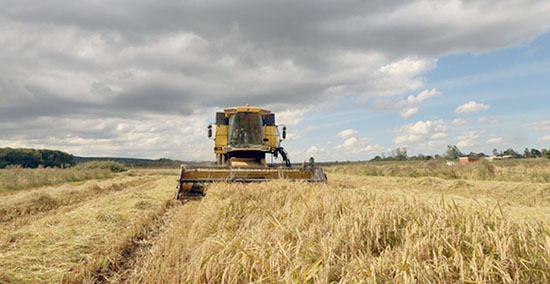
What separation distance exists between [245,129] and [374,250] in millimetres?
9267

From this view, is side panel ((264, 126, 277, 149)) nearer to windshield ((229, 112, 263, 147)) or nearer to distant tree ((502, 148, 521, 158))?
windshield ((229, 112, 263, 147))

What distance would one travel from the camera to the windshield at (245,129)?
11.5 meters

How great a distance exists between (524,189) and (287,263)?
11881mm

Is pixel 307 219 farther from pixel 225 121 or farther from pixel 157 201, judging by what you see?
pixel 225 121

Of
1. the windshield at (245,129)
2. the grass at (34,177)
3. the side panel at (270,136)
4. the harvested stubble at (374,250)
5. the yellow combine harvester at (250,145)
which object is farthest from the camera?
the grass at (34,177)

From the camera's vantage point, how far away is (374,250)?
2.66 meters

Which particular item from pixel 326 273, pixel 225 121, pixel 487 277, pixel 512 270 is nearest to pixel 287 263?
pixel 326 273

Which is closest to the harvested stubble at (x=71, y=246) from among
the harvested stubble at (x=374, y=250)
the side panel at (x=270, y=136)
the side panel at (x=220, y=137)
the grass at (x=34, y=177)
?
the harvested stubble at (x=374, y=250)

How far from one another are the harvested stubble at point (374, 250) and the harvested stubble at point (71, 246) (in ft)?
2.05

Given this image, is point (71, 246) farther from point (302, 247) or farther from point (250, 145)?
point (250, 145)

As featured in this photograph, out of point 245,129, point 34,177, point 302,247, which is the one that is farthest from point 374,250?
point 34,177

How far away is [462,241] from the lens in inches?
95.2

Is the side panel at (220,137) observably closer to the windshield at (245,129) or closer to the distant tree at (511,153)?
the windshield at (245,129)

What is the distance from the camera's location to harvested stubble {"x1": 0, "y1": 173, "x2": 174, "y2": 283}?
3.28m
